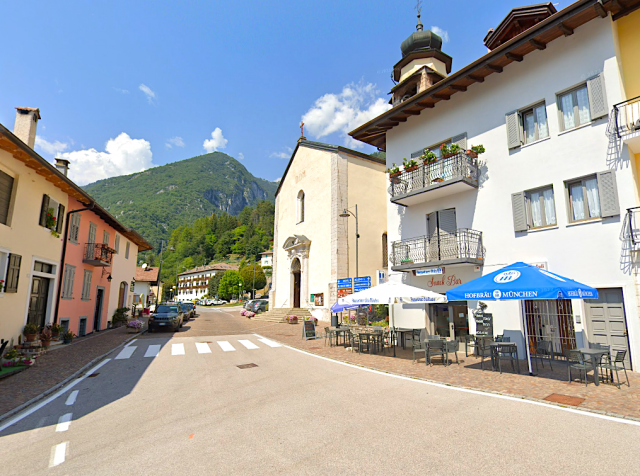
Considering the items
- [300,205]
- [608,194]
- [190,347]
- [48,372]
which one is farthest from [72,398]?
[300,205]

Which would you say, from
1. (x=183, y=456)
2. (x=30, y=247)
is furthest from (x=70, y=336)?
(x=183, y=456)

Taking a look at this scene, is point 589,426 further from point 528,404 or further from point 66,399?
point 66,399

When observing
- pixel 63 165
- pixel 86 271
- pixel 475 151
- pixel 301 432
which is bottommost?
pixel 301 432

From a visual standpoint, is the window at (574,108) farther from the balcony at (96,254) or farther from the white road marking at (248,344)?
the balcony at (96,254)

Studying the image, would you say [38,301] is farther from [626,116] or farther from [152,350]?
[626,116]

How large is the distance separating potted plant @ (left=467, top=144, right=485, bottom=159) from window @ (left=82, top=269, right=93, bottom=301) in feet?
62.1

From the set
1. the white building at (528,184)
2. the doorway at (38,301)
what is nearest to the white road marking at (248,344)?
the white building at (528,184)

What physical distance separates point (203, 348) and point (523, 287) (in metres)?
11.3

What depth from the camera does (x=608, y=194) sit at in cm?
973

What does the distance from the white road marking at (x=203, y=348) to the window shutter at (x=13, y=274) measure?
20.6 feet

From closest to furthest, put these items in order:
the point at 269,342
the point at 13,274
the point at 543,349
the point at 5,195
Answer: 1. the point at 543,349
2. the point at 5,195
3. the point at 13,274
4. the point at 269,342

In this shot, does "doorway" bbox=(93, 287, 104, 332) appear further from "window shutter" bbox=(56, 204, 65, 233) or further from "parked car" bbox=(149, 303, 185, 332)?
"window shutter" bbox=(56, 204, 65, 233)

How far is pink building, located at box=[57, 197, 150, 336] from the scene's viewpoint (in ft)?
53.0

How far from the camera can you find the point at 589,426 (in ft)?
16.9
